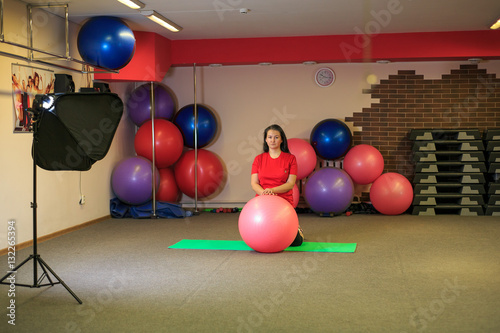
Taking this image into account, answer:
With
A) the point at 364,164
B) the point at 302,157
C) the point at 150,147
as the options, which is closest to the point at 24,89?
the point at 150,147

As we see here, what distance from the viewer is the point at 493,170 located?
300 inches

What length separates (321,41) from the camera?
24.5 feet

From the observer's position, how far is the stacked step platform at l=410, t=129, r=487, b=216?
766 cm

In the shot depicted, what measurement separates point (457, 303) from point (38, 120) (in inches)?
114

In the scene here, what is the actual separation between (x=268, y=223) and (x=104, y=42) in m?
2.58

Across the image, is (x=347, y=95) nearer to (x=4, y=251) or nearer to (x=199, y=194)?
(x=199, y=194)

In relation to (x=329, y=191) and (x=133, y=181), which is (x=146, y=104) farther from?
(x=329, y=191)

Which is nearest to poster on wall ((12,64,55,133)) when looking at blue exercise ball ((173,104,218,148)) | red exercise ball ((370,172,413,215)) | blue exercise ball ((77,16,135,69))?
blue exercise ball ((77,16,135,69))

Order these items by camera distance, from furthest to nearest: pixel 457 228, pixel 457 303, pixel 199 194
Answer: pixel 199 194 < pixel 457 228 < pixel 457 303

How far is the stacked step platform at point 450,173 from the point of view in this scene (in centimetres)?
766

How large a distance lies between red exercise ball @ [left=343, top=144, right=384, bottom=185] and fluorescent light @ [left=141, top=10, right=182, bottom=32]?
282cm

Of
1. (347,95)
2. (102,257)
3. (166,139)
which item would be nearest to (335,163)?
(347,95)

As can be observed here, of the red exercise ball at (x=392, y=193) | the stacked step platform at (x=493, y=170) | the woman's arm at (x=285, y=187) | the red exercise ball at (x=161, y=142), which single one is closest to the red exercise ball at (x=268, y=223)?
the woman's arm at (x=285, y=187)

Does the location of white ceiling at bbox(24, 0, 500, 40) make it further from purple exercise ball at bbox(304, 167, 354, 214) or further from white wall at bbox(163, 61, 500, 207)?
purple exercise ball at bbox(304, 167, 354, 214)
